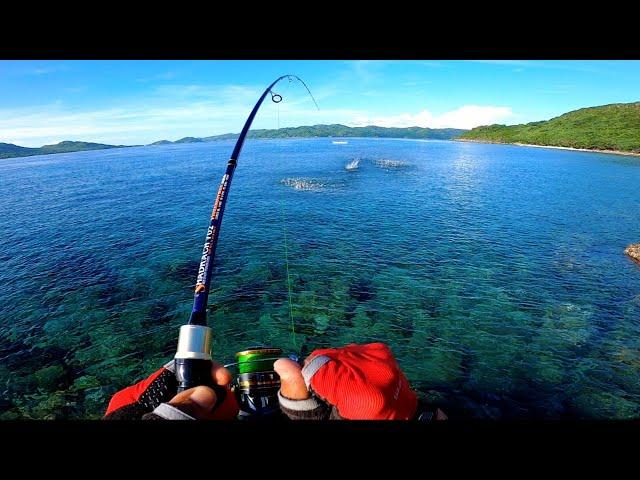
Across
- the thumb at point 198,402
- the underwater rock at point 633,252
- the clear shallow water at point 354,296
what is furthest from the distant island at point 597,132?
the thumb at point 198,402

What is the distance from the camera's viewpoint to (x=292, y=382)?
4129 millimetres

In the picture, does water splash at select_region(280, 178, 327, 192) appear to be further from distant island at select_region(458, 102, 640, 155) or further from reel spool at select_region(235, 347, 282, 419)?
distant island at select_region(458, 102, 640, 155)

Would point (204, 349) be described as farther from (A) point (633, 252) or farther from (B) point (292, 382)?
(A) point (633, 252)

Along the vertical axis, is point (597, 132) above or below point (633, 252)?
above

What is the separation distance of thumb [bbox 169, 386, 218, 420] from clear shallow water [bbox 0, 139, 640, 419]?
8.73 m

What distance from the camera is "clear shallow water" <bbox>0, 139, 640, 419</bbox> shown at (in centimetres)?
1107

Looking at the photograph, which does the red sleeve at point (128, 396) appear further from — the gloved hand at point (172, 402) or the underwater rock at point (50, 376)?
the underwater rock at point (50, 376)

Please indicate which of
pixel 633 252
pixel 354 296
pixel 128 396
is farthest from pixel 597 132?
pixel 128 396

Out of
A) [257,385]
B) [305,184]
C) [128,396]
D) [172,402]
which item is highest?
[172,402]

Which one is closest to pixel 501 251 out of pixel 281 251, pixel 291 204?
pixel 281 251

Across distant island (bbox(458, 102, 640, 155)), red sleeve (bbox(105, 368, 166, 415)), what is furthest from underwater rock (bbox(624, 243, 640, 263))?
distant island (bbox(458, 102, 640, 155))

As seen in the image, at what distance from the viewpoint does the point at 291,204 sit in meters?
39.6

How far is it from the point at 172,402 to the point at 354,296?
14523 mm
